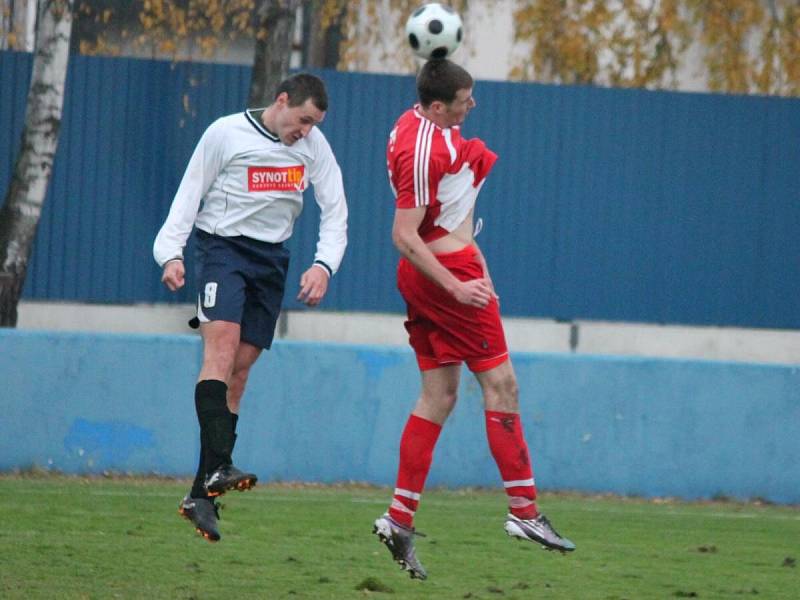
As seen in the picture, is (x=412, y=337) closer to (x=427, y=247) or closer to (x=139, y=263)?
(x=427, y=247)

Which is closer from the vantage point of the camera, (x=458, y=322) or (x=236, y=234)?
(x=458, y=322)

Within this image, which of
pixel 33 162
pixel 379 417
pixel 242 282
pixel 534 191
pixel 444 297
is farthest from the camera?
pixel 534 191

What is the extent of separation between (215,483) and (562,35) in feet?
37.9

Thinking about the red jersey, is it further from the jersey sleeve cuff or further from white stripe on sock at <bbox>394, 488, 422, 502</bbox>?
white stripe on sock at <bbox>394, 488, 422, 502</bbox>

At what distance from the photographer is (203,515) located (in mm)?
7090

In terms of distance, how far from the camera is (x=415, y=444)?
7258mm

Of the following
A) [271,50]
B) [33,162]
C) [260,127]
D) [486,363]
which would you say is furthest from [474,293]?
[271,50]

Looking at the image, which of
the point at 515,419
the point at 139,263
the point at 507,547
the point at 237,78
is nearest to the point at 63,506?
the point at 507,547

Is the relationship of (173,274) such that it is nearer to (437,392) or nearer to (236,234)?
(236,234)

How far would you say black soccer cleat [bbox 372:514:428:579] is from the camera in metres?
7.07

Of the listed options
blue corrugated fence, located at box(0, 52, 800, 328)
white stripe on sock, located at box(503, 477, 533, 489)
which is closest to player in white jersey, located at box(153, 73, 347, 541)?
white stripe on sock, located at box(503, 477, 533, 489)

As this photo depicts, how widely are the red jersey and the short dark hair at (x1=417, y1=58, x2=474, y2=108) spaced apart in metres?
0.11

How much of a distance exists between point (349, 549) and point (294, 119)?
2.41m

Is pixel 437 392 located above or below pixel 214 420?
above
